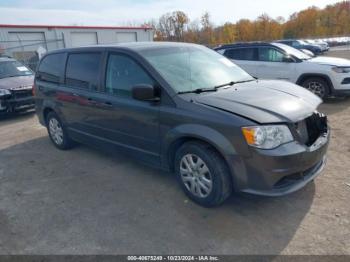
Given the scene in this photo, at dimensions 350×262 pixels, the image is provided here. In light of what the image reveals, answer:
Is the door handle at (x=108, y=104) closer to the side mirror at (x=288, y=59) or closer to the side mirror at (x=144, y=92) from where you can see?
the side mirror at (x=144, y=92)

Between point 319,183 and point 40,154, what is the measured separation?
465 cm

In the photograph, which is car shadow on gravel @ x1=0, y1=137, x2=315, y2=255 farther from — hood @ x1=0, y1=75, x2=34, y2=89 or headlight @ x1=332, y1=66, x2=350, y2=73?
headlight @ x1=332, y1=66, x2=350, y2=73

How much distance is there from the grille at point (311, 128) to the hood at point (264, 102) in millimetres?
91

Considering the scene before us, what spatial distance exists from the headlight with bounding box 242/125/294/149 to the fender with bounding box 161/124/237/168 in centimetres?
20

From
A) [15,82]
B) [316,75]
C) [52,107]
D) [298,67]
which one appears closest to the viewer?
[52,107]

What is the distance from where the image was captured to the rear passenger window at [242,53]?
9.02 meters

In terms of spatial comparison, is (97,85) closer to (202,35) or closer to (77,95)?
(77,95)

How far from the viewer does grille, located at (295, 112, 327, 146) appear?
309cm

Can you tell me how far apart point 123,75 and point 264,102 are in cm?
187

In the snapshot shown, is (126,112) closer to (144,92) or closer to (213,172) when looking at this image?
(144,92)

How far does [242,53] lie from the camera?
932 cm

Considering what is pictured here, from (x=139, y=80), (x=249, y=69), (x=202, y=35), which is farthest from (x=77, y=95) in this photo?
(x=202, y=35)

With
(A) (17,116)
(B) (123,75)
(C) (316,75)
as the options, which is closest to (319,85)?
(C) (316,75)

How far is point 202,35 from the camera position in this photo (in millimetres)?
72188
